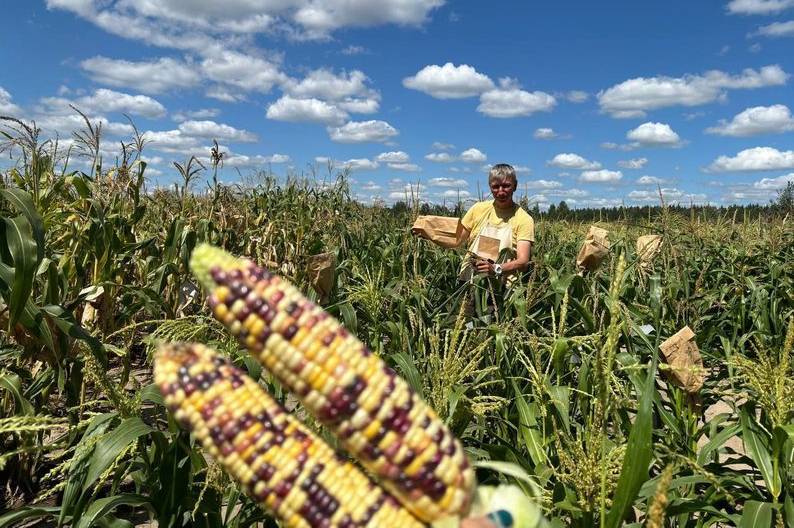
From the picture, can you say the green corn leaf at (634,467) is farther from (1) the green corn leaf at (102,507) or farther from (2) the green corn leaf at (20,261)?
(2) the green corn leaf at (20,261)

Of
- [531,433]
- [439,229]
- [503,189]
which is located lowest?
[531,433]

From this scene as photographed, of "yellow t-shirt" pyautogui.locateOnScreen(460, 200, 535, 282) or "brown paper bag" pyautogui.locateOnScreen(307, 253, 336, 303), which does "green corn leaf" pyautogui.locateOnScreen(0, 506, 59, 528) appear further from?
"yellow t-shirt" pyautogui.locateOnScreen(460, 200, 535, 282)

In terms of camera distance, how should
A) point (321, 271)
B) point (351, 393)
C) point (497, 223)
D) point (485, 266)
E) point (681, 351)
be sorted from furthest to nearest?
point (497, 223) → point (485, 266) → point (321, 271) → point (681, 351) → point (351, 393)

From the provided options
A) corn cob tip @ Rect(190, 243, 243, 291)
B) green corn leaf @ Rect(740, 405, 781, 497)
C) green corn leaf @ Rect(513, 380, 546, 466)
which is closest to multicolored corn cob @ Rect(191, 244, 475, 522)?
corn cob tip @ Rect(190, 243, 243, 291)

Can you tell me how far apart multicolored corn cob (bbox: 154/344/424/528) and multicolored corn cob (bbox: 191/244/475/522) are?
51mm

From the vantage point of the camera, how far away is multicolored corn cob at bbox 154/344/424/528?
96 centimetres

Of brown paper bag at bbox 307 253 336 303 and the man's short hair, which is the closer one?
brown paper bag at bbox 307 253 336 303

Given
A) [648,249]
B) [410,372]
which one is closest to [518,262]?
[648,249]

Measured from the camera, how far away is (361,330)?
5.05 metres

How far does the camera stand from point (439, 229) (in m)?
5.49

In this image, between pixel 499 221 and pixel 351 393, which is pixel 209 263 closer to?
pixel 351 393

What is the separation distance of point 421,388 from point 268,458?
7.22ft

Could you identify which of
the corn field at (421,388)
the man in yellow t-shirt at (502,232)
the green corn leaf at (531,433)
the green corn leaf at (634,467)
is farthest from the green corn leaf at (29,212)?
the man in yellow t-shirt at (502,232)

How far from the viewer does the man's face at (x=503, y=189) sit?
561 centimetres
